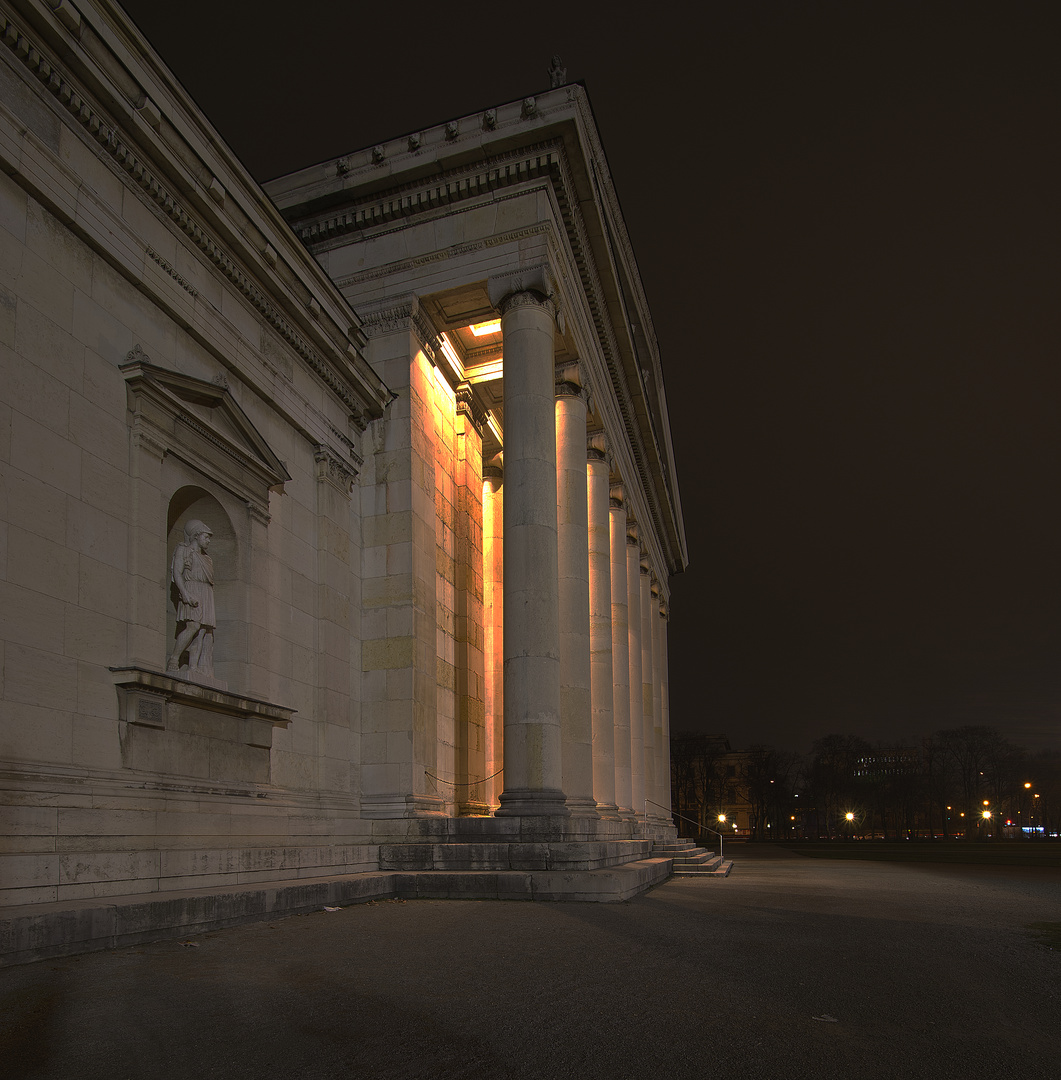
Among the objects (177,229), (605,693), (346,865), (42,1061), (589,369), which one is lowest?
(346,865)

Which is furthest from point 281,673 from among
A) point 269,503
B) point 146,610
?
point 146,610

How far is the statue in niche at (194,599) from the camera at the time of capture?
16.8 metres

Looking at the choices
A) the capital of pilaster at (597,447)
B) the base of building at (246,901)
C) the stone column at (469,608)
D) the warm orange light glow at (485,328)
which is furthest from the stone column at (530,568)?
the capital of pilaster at (597,447)

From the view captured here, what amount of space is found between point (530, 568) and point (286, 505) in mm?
6387

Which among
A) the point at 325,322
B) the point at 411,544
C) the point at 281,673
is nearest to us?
the point at 281,673

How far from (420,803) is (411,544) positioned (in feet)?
22.5

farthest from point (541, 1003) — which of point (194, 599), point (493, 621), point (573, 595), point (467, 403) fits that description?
point (467, 403)

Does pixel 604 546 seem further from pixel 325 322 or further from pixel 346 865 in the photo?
pixel 346 865

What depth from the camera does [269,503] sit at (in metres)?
20.5

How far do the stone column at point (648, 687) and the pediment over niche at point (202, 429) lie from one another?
30.8 meters

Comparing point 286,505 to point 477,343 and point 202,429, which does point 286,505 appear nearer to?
point 202,429

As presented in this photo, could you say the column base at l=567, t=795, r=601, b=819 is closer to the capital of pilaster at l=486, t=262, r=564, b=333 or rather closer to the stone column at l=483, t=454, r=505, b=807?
A: the stone column at l=483, t=454, r=505, b=807

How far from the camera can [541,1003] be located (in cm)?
840

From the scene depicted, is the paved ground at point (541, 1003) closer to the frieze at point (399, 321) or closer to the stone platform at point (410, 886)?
the stone platform at point (410, 886)
